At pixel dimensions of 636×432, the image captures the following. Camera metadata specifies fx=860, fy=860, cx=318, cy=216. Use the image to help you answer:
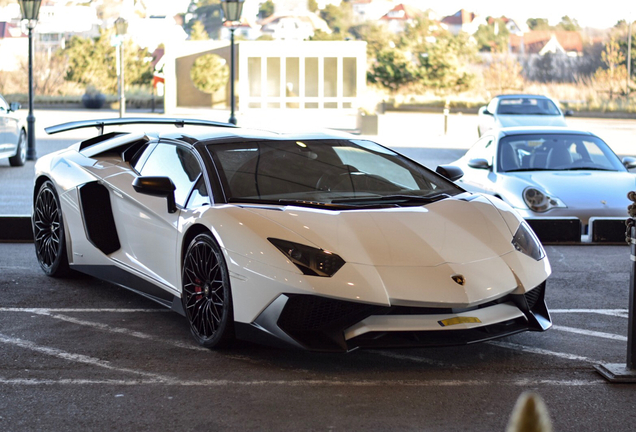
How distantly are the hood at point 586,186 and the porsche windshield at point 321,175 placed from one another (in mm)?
3603

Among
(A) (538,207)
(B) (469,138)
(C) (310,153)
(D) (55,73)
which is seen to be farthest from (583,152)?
(D) (55,73)

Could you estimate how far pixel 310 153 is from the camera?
552cm

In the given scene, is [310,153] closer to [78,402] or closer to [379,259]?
[379,259]

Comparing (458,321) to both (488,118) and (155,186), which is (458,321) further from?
(488,118)

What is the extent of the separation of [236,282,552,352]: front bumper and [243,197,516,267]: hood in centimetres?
26

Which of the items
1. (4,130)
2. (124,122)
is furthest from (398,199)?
(4,130)

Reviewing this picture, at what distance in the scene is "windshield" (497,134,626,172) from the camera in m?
9.69

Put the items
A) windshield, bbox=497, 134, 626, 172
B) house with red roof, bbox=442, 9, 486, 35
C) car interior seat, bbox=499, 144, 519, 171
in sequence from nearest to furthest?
car interior seat, bbox=499, 144, 519, 171 < windshield, bbox=497, 134, 626, 172 < house with red roof, bbox=442, 9, 486, 35

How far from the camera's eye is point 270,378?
4297 millimetres

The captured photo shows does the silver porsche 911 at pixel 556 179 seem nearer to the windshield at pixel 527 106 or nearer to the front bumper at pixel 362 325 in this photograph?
the front bumper at pixel 362 325

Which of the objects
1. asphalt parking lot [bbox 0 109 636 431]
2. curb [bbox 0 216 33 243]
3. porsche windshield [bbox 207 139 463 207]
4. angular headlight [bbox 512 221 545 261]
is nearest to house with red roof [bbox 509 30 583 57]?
curb [bbox 0 216 33 243]

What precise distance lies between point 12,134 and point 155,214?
12.0 meters

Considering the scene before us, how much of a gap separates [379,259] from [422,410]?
83cm

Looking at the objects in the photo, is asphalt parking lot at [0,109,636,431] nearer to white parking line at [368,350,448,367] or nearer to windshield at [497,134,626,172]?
white parking line at [368,350,448,367]
